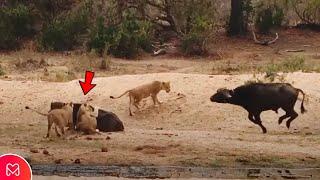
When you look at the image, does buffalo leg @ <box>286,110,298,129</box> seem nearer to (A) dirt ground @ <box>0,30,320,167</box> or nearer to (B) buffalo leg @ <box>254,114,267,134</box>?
(A) dirt ground @ <box>0,30,320,167</box>

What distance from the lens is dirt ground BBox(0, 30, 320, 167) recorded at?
8.66 metres

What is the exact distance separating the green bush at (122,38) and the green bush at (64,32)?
1185mm

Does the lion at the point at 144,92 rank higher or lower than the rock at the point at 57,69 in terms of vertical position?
higher

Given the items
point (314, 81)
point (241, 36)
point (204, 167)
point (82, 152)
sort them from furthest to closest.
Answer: point (241, 36) < point (314, 81) < point (82, 152) < point (204, 167)

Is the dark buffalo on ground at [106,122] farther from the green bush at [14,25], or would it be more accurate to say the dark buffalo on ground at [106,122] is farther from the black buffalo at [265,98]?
the green bush at [14,25]

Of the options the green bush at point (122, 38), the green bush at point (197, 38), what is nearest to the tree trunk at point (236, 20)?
the green bush at point (197, 38)

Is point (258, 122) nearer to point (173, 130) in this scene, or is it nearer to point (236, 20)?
point (173, 130)

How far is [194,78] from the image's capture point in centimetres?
1375

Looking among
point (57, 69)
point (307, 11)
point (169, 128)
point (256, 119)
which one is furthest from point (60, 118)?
point (307, 11)

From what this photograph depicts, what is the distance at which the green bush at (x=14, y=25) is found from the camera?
907 inches

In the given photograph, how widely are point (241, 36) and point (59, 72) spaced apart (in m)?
10.6

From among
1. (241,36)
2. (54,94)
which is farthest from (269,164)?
(241,36)

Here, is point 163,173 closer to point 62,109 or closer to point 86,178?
point 86,178

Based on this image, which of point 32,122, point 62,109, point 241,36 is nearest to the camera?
point 62,109
